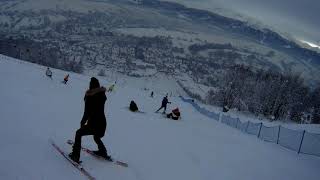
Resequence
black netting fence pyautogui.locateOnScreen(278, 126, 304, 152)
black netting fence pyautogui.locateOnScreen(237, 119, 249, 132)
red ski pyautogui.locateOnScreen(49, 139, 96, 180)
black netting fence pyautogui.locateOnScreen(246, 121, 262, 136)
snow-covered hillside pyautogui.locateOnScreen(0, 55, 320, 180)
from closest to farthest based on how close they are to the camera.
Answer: red ski pyautogui.locateOnScreen(49, 139, 96, 180) < snow-covered hillside pyautogui.locateOnScreen(0, 55, 320, 180) < black netting fence pyautogui.locateOnScreen(278, 126, 304, 152) < black netting fence pyautogui.locateOnScreen(246, 121, 262, 136) < black netting fence pyautogui.locateOnScreen(237, 119, 249, 132)

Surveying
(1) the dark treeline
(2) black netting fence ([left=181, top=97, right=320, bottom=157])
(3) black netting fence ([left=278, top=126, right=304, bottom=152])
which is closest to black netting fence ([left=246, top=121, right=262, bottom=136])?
(2) black netting fence ([left=181, top=97, right=320, bottom=157])

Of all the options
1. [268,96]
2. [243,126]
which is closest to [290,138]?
[243,126]

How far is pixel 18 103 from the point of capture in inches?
670

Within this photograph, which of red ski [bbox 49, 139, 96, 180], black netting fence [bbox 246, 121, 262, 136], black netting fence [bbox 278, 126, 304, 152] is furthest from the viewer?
black netting fence [bbox 246, 121, 262, 136]

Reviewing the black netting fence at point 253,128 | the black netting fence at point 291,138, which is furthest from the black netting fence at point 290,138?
the black netting fence at point 253,128

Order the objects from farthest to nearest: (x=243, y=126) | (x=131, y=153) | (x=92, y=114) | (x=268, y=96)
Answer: (x=268, y=96) < (x=243, y=126) < (x=131, y=153) < (x=92, y=114)

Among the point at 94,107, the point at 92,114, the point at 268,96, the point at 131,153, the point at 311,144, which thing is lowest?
the point at 268,96

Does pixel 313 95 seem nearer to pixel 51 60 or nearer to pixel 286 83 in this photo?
pixel 286 83

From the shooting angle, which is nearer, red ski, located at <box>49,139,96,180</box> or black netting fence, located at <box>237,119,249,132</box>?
red ski, located at <box>49,139,96,180</box>

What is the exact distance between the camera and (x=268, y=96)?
281 ft

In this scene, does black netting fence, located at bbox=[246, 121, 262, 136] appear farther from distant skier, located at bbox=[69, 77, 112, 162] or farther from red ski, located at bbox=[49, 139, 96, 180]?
distant skier, located at bbox=[69, 77, 112, 162]

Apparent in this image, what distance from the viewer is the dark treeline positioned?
3319 inches

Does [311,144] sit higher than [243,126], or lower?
higher

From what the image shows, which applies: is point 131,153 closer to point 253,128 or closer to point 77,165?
point 77,165
